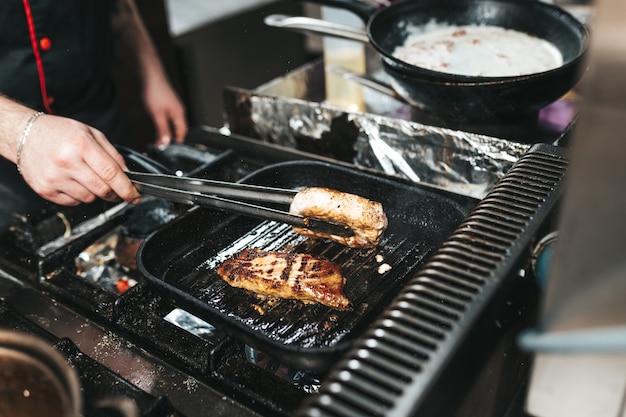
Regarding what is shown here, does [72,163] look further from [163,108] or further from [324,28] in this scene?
[163,108]

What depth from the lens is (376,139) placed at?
5.99 ft

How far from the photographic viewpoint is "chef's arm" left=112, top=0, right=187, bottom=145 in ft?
8.51

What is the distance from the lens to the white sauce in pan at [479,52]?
187 centimetres

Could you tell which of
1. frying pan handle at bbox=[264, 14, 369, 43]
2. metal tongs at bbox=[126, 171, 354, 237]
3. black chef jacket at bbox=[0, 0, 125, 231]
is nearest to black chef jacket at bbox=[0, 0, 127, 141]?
black chef jacket at bbox=[0, 0, 125, 231]

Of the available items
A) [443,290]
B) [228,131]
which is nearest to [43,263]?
[228,131]

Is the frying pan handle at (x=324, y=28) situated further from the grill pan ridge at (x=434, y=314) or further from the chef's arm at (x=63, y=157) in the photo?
the grill pan ridge at (x=434, y=314)

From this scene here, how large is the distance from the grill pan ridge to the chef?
0.91 m

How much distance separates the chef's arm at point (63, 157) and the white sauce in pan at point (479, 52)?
101 cm

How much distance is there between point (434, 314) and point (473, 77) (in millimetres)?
896

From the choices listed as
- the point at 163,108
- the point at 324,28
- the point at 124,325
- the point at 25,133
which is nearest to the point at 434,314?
the point at 124,325

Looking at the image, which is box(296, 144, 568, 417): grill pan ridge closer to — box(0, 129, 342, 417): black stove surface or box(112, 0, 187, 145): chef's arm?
box(0, 129, 342, 417): black stove surface

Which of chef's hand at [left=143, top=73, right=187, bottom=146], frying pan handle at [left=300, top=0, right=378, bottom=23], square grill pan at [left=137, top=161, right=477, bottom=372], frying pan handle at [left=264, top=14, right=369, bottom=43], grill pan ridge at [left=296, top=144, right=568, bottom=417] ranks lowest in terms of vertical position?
chef's hand at [left=143, top=73, right=187, bottom=146]

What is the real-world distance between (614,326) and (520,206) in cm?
44

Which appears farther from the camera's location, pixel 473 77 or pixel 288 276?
pixel 473 77
